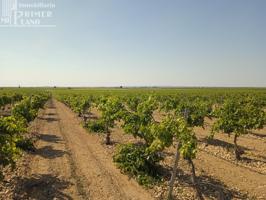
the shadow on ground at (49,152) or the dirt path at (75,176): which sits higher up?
the shadow on ground at (49,152)

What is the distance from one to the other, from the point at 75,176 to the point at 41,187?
1843mm

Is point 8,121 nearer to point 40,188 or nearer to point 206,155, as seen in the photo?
point 40,188

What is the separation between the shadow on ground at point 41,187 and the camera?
38.5 feet

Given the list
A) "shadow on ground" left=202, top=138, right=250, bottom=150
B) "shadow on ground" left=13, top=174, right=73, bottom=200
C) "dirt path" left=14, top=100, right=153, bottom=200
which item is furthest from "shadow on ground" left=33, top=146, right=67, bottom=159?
"shadow on ground" left=202, top=138, right=250, bottom=150

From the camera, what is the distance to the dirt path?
12.1m

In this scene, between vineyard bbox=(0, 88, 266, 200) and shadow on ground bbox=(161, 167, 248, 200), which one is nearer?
vineyard bbox=(0, 88, 266, 200)

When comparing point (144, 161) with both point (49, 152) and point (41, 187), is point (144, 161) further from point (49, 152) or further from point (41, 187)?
point (49, 152)

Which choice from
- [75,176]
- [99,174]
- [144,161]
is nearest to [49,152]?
[75,176]

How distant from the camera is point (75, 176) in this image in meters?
14.1

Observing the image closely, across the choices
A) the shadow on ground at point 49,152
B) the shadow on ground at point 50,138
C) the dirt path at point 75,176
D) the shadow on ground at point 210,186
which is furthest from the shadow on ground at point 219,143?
the shadow on ground at point 50,138

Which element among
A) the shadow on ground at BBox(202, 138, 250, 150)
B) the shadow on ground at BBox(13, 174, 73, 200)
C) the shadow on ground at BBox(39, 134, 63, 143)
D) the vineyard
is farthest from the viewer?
the shadow on ground at BBox(39, 134, 63, 143)

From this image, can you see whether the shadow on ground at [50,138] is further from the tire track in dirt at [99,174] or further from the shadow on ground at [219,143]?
the shadow on ground at [219,143]

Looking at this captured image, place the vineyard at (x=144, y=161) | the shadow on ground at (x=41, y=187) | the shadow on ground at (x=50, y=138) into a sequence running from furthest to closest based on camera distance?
1. the shadow on ground at (x=50, y=138)
2. the shadow on ground at (x=41, y=187)
3. the vineyard at (x=144, y=161)

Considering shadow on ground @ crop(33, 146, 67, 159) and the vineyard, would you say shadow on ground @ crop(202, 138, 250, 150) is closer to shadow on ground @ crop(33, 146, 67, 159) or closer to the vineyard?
the vineyard
